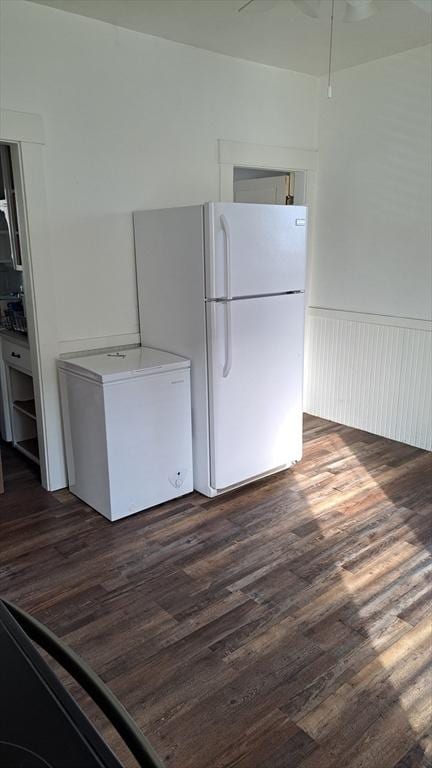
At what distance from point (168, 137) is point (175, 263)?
3.02 ft

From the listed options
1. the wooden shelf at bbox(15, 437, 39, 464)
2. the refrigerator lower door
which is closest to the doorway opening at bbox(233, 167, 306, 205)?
the refrigerator lower door

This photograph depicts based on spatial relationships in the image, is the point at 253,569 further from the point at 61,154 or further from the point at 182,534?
the point at 61,154

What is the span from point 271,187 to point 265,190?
0.09 metres

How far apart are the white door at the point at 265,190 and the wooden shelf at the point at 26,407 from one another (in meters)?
2.47

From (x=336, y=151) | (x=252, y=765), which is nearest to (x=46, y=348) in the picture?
(x=252, y=765)

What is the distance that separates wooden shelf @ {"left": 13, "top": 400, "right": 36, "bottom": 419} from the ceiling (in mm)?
2291

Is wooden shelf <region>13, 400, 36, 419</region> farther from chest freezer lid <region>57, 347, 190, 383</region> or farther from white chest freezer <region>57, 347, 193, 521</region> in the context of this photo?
chest freezer lid <region>57, 347, 190, 383</region>

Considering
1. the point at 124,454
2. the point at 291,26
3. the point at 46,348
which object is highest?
the point at 291,26

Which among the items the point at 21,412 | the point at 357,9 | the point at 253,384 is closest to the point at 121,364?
the point at 253,384

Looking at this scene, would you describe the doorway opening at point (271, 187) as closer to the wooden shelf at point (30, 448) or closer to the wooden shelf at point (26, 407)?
the wooden shelf at point (26, 407)

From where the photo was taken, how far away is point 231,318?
3.01m

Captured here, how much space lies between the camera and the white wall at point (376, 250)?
3.69m

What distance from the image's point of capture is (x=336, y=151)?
13.8ft

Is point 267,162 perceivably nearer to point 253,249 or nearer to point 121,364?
point 253,249
